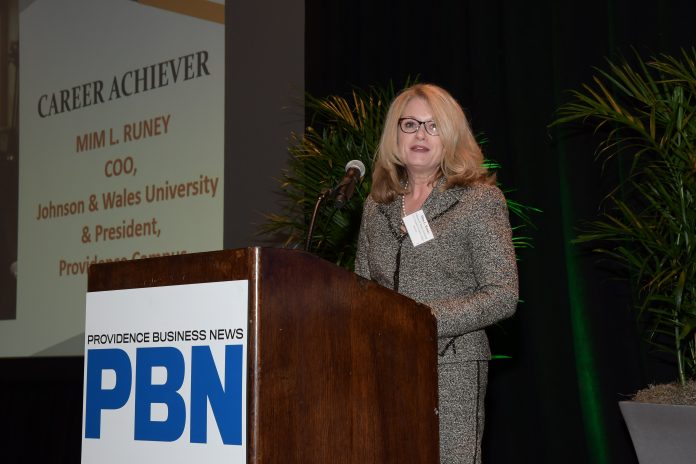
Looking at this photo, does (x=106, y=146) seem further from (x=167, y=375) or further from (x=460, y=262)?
(x=167, y=375)

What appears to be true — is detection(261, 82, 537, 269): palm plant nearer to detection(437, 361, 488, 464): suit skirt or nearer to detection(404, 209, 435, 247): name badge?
detection(404, 209, 435, 247): name badge

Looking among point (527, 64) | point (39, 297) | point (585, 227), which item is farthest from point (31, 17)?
point (585, 227)

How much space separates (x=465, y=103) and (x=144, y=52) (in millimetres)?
1773

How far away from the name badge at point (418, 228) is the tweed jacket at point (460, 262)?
12 mm

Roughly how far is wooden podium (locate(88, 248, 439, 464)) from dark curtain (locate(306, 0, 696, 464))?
1555mm

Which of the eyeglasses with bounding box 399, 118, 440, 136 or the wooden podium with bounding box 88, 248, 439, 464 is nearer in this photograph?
the wooden podium with bounding box 88, 248, 439, 464

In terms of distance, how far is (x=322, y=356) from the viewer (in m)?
1.38

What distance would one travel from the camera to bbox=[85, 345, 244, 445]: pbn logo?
1.30 meters

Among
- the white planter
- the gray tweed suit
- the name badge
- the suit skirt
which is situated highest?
the name badge

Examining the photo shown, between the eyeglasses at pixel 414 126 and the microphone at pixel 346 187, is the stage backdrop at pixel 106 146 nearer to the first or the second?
the eyeglasses at pixel 414 126

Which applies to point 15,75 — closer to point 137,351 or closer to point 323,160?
point 323,160

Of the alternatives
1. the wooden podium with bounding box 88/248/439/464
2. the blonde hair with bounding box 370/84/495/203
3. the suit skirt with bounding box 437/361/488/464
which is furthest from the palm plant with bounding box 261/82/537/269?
the wooden podium with bounding box 88/248/439/464

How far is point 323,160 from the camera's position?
11.0 ft

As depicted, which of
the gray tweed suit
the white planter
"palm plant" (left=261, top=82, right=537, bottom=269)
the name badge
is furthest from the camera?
"palm plant" (left=261, top=82, right=537, bottom=269)
